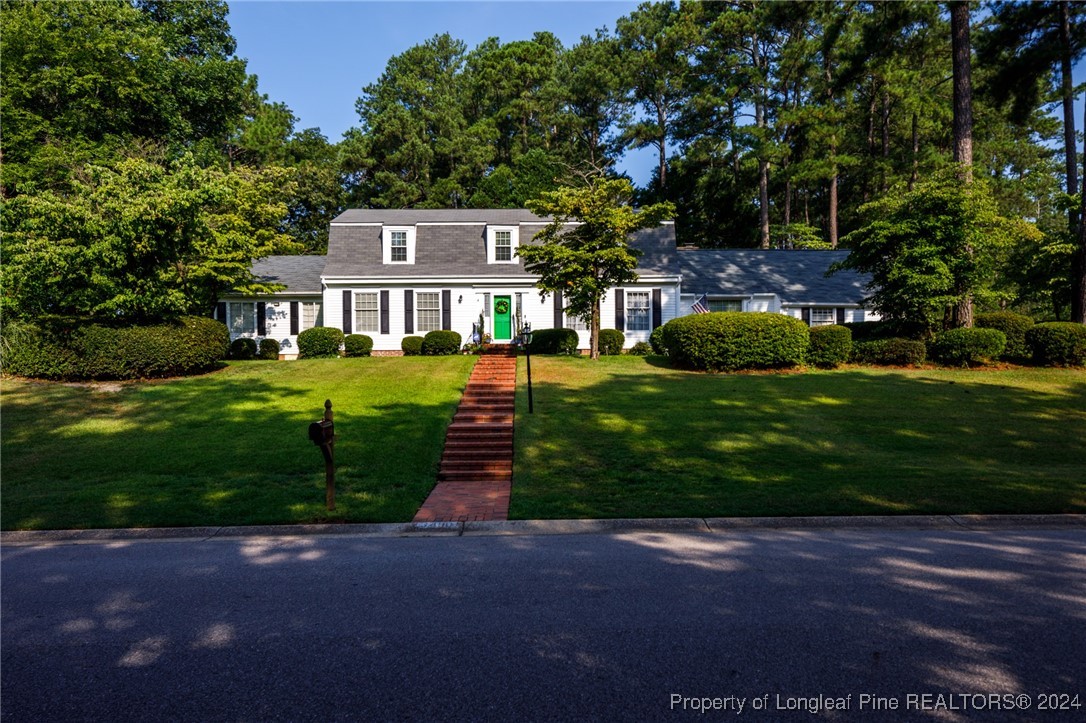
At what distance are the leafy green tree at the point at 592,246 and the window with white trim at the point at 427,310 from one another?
21.1 feet

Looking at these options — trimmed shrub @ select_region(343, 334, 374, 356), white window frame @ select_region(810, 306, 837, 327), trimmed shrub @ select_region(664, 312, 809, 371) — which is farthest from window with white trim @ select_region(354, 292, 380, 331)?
white window frame @ select_region(810, 306, 837, 327)

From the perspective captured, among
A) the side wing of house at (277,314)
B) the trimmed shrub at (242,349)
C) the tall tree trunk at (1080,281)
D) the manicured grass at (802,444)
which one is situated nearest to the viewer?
the manicured grass at (802,444)

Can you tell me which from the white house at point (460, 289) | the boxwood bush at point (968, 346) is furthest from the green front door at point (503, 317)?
the boxwood bush at point (968, 346)

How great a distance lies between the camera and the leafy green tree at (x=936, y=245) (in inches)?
731

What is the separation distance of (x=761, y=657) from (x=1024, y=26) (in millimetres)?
26427

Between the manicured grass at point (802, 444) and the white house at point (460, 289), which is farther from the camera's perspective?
the white house at point (460, 289)

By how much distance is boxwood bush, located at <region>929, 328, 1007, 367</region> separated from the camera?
18234 millimetres

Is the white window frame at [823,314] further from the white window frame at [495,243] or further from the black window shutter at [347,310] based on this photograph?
the black window shutter at [347,310]

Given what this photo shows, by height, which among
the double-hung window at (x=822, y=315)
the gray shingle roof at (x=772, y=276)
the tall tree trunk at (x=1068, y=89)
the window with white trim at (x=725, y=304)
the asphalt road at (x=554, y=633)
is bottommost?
the asphalt road at (x=554, y=633)

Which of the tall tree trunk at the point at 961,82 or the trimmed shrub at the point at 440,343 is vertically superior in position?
the tall tree trunk at the point at 961,82

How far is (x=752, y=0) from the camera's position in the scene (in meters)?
39.0

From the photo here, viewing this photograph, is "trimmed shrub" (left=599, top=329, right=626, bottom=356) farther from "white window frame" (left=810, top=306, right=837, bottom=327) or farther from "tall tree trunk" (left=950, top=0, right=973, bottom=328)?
"tall tree trunk" (left=950, top=0, right=973, bottom=328)

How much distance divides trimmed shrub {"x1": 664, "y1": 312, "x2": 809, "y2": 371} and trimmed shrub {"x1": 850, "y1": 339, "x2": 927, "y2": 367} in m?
2.25

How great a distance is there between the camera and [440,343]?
25.2 metres
